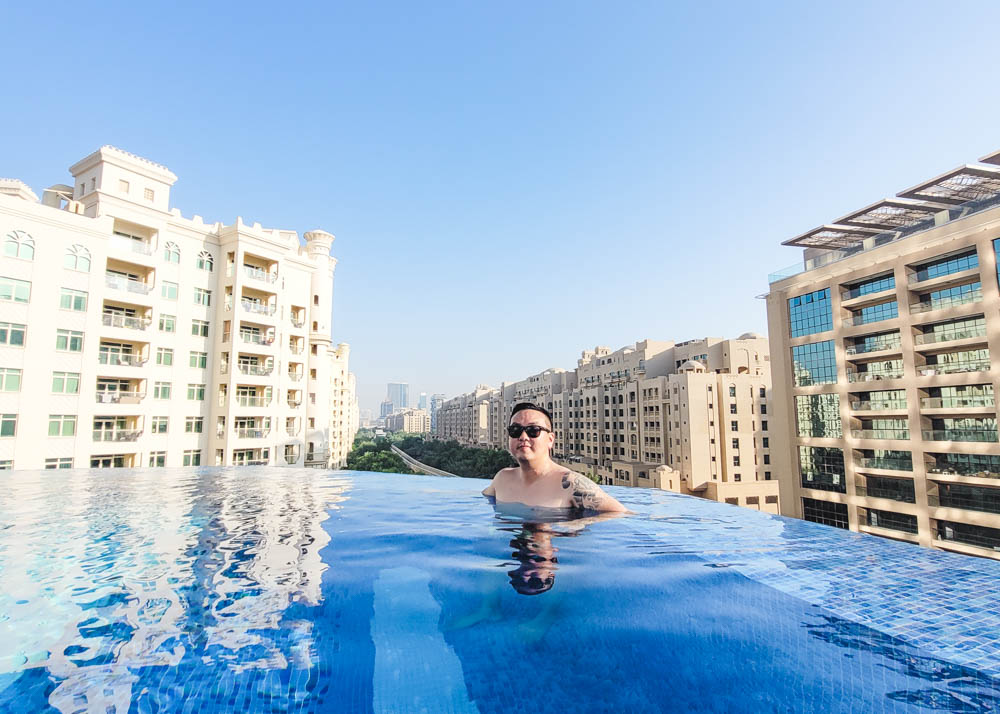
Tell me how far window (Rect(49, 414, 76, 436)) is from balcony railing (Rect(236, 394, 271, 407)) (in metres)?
6.83

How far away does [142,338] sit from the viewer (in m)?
23.4

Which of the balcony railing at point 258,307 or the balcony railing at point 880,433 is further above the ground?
the balcony railing at point 258,307

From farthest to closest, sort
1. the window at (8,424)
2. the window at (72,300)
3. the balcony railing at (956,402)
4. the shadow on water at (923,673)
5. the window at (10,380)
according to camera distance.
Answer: the balcony railing at (956,402) → the window at (72,300) → the window at (10,380) → the window at (8,424) → the shadow on water at (923,673)

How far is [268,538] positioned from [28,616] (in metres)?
2.20

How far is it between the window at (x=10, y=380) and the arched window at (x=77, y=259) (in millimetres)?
4991

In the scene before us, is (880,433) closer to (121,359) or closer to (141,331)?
(141,331)

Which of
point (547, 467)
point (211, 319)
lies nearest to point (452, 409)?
point (211, 319)

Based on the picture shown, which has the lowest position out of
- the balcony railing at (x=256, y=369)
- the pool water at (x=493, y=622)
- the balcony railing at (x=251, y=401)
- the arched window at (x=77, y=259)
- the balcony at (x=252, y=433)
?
the pool water at (x=493, y=622)

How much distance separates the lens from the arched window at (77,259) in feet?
69.4

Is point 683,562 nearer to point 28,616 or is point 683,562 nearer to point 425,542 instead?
point 425,542

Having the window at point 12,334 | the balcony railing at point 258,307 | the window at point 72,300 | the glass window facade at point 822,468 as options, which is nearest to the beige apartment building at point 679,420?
the glass window facade at point 822,468

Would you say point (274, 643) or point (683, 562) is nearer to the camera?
point (274, 643)

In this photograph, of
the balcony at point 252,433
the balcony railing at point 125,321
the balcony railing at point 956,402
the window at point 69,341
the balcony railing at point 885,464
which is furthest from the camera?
the balcony railing at point 885,464

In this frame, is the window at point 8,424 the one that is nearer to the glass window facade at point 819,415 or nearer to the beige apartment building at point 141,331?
the beige apartment building at point 141,331
